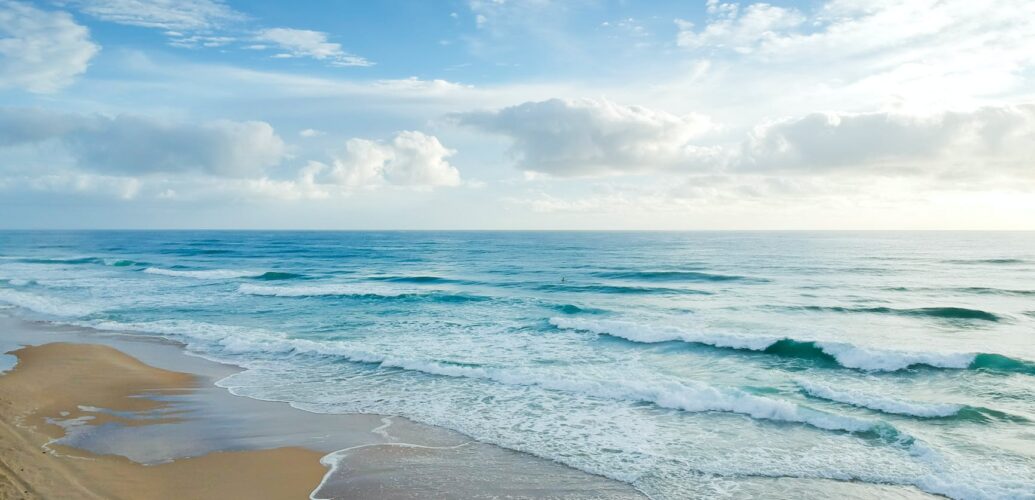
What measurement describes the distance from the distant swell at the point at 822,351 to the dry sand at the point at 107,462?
13564 mm

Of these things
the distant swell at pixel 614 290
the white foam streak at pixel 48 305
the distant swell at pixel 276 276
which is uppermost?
the distant swell at pixel 614 290

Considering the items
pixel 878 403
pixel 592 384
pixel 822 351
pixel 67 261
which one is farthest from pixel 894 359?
pixel 67 261


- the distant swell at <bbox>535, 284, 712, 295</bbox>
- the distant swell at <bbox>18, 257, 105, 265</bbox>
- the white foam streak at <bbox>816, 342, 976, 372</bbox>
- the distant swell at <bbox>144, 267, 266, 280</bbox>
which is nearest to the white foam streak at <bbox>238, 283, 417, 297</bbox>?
the distant swell at <bbox>144, 267, 266, 280</bbox>

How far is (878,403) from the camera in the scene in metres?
13.2

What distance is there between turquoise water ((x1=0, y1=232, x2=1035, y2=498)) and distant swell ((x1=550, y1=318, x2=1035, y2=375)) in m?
0.07

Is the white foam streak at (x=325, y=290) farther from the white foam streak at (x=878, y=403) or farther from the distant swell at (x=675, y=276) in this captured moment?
the white foam streak at (x=878, y=403)

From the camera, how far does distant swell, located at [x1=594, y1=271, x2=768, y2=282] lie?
38781mm

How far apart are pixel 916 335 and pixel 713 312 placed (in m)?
7.56

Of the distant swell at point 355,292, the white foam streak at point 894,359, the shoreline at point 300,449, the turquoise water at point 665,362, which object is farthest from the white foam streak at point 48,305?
the white foam streak at point 894,359

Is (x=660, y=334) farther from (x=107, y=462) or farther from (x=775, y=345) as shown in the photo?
(x=107, y=462)

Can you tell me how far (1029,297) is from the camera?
3011 centimetres

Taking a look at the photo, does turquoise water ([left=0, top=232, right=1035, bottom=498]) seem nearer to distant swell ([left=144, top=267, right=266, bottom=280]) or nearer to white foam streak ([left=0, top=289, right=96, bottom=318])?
white foam streak ([left=0, top=289, right=96, bottom=318])

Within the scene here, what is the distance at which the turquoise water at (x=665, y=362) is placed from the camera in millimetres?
10539

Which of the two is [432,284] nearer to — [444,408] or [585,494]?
[444,408]
